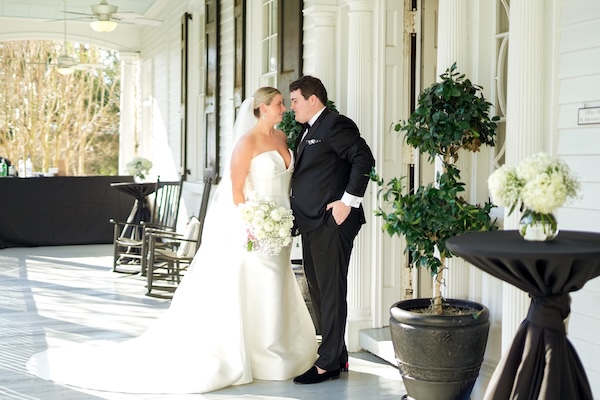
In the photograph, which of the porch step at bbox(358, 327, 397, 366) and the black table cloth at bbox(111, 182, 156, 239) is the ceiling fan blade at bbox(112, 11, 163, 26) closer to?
the black table cloth at bbox(111, 182, 156, 239)

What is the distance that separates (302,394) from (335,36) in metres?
2.74

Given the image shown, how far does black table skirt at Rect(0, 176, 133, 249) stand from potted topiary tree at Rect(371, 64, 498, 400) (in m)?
8.62

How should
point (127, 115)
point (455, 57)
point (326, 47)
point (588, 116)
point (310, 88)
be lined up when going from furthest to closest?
point (127, 115)
point (326, 47)
point (310, 88)
point (455, 57)
point (588, 116)

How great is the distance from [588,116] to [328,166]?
1.56 m

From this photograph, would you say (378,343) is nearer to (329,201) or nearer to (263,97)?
(329,201)

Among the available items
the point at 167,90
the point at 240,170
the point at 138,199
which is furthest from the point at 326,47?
the point at 167,90

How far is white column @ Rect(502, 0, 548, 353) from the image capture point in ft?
12.6

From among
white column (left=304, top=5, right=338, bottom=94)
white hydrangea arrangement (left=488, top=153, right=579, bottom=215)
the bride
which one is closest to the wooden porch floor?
the bride

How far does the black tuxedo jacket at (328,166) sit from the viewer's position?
15.2 feet

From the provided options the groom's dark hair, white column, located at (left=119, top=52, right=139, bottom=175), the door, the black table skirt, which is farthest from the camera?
white column, located at (left=119, top=52, right=139, bottom=175)

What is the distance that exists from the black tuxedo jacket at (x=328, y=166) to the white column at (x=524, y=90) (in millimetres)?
954

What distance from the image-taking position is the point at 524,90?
3.86 meters

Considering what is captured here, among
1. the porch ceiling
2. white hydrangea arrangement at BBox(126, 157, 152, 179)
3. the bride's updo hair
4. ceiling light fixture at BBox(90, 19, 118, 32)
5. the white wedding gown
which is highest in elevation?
the porch ceiling

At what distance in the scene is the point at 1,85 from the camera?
68.0 ft
